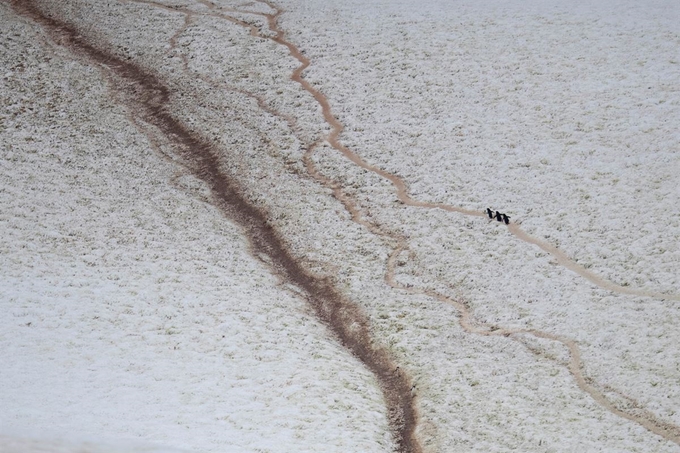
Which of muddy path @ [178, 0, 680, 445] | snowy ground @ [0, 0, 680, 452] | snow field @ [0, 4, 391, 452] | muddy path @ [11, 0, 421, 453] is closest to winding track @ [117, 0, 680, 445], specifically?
muddy path @ [178, 0, 680, 445]

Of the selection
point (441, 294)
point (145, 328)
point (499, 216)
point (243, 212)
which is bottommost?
point (243, 212)

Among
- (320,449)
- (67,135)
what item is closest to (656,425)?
(320,449)

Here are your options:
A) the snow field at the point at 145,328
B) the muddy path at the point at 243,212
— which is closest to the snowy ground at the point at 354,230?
the snow field at the point at 145,328

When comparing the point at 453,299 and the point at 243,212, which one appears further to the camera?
the point at 243,212

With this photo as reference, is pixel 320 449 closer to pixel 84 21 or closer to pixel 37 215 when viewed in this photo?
pixel 37 215

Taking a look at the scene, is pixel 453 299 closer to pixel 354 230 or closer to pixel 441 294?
pixel 441 294

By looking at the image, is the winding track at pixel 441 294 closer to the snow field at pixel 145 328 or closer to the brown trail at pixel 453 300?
the brown trail at pixel 453 300

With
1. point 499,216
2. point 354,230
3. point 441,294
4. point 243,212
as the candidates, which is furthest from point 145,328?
point 499,216
